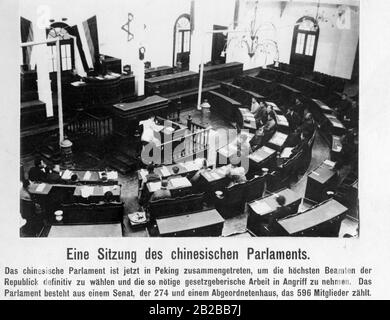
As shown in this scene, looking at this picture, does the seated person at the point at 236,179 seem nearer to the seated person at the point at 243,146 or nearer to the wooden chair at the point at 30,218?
the seated person at the point at 243,146

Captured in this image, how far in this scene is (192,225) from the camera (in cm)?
600

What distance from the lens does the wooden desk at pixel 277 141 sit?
9.24m

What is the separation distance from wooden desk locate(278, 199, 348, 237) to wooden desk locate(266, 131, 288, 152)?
9.06 ft

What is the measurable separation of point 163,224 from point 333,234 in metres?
2.88

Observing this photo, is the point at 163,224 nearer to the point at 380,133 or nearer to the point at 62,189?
the point at 62,189

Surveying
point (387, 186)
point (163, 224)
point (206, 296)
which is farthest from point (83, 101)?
point (387, 186)

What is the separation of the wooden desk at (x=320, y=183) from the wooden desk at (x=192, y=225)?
2606mm

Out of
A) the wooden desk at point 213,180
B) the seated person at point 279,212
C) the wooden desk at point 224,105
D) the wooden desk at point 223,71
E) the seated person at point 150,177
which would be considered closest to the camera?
the seated person at point 279,212

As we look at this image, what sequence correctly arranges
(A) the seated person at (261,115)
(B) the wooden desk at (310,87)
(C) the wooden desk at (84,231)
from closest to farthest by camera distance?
(C) the wooden desk at (84,231) → (A) the seated person at (261,115) → (B) the wooden desk at (310,87)

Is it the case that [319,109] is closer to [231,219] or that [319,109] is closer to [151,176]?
[231,219]

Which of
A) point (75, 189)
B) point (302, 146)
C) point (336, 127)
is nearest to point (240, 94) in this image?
point (336, 127)

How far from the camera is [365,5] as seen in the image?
5641 millimetres

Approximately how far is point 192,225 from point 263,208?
1.40 meters

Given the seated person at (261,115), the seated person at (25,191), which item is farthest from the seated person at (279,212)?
the seated person at (261,115)
